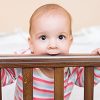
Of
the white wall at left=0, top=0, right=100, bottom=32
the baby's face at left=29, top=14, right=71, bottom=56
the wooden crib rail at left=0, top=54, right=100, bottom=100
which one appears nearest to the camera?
the wooden crib rail at left=0, top=54, right=100, bottom=100

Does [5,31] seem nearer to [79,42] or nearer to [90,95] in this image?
[79,42]

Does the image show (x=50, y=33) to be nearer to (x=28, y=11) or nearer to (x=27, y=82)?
(x=27, y=82)

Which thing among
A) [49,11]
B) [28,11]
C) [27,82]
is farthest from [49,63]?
[28,11]

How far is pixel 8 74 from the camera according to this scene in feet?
3.29

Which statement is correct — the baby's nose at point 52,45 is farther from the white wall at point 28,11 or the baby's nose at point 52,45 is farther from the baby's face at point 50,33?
the white wall at point 28,11

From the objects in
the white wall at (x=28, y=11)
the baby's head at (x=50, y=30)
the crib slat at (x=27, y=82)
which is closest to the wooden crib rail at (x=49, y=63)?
the crib slat at (x=27, y=82)

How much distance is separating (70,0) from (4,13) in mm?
369

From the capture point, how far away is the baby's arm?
0.99 meters

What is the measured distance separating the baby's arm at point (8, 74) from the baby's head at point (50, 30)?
9 cm

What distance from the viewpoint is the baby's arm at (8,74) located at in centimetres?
99

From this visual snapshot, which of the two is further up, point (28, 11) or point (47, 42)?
point (28, 11)

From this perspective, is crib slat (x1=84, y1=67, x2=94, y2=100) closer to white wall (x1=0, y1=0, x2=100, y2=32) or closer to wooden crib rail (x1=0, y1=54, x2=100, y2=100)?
wooden crib rail (x1=0, y1=54, x2=100, y2=100)

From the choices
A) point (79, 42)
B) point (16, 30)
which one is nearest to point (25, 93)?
point (79, 42)

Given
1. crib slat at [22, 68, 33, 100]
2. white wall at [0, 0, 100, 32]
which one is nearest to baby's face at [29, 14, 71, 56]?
crib slat at [22, 68, 33, 100]
